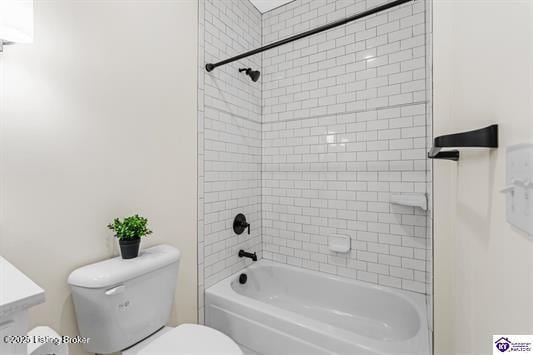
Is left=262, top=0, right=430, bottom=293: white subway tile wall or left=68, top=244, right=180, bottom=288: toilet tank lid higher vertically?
left=262, top=0, right=430, bottom=293: white subway tile wall

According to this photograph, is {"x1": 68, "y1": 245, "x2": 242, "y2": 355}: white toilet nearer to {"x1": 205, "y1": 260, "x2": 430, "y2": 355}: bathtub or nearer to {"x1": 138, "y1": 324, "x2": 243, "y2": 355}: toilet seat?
{"x1": 138, "y1": 324, "x2": 243, "y2": 355}: toilet seat

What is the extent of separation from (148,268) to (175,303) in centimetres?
55

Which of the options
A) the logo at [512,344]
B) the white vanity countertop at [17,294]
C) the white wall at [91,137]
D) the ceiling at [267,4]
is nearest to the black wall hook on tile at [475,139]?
the logo at [512,344]

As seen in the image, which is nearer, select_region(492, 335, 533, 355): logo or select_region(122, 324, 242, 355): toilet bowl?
select_region(492, 335, 533, 355): logo

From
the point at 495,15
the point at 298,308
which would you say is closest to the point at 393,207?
the point at 298,308

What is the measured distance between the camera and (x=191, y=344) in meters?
1.14

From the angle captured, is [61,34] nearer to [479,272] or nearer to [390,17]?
[479,272]

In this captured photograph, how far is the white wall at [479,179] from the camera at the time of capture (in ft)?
1.30

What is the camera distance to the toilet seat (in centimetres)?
110

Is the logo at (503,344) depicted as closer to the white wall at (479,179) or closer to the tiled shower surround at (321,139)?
the white wall at (479,179)

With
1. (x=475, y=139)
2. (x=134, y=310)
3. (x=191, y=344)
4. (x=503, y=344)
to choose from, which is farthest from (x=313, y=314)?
(x=475, y=139)

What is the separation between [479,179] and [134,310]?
53.1 inches

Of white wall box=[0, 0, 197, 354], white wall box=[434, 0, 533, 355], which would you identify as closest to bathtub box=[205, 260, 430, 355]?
white wall box=[0, 0, 197, 354]

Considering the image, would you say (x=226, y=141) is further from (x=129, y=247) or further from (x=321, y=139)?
(x=129, y=247)
